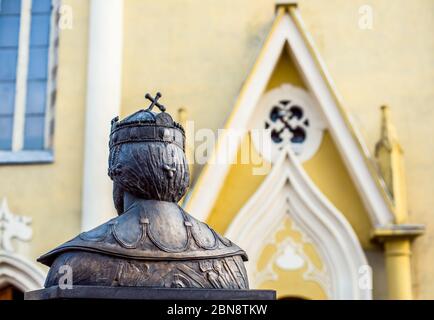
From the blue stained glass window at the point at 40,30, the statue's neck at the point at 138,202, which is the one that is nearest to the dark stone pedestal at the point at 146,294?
the statue's neck at the point at 138,202

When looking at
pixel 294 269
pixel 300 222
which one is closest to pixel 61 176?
pixel 300 222

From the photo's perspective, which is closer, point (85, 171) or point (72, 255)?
point (72, 255)

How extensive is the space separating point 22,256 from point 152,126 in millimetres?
8588

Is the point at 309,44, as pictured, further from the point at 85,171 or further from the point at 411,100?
the point at 85,171

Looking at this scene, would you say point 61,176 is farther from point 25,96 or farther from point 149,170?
point 149,170

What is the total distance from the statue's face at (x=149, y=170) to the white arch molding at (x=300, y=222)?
7.77 metres

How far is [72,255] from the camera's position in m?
3.50

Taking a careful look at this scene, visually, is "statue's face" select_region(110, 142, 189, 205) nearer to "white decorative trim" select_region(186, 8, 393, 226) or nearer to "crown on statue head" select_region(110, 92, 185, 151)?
"crown on statue head" select_region(110, 92, 185, 151)

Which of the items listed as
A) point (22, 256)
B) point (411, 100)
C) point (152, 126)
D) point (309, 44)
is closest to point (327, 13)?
point (309, 44)

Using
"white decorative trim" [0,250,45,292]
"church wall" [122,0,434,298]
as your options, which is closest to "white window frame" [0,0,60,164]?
"church wall" [122,0,434,298]

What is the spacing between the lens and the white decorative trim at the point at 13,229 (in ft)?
39.2

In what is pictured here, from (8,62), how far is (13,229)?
2819mm

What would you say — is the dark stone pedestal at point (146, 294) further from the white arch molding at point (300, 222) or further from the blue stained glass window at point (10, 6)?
the blue stained glass window at point (10, 6)

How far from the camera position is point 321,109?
12055 millimetres
